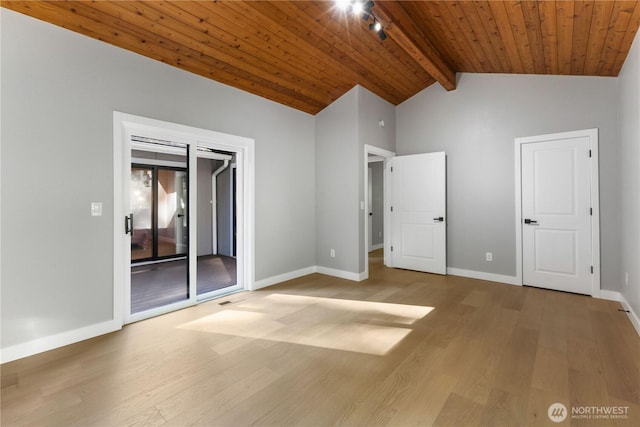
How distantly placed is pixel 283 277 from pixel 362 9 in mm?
3576

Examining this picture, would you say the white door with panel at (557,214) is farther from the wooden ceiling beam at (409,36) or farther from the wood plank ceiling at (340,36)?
the wooden ceiling beam at (409,36)

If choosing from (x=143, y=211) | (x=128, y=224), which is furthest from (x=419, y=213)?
(x=143, y=211)

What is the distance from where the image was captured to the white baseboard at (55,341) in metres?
2.31

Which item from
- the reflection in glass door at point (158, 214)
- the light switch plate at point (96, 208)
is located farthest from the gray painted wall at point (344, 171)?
the light switch plate at point (96, 208)

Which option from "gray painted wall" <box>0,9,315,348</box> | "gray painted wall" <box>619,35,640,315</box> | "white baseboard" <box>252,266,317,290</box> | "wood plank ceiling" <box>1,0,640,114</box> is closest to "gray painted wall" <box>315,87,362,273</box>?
"white baseboard" <box>252,266,317,290</box>

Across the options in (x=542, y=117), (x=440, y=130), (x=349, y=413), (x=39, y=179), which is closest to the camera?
(x=349, y=413)

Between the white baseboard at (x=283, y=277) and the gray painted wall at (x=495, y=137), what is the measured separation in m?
2.41

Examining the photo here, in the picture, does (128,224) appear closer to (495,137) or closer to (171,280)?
(171,280)

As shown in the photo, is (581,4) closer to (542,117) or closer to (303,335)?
(542,117)

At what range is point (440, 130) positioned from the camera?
5102 millimetres

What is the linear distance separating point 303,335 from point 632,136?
383 centimetres

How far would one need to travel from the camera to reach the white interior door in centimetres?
500

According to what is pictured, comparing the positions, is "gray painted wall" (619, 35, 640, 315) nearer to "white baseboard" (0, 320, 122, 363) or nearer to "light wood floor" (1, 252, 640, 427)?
"light wood floor" (1, 252, 640, 427)

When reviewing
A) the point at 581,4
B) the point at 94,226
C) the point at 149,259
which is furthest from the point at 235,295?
the point at 581,4
